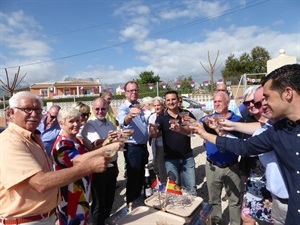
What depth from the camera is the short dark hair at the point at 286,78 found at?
1.49 meters

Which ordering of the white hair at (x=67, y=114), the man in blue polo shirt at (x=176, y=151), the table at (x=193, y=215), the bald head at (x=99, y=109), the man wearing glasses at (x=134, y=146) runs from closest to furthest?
1. the table at (x=193, y=215)
2. the white hair at (x=67, y=114)
3. the bald head at (x=99, y=109)
4. the man in blue polo shirt at (x=176, y=151)
5. the man wearing glasses at (x=134, y=146)

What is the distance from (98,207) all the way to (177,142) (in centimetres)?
150

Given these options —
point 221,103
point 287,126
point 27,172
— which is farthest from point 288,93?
point 221,103

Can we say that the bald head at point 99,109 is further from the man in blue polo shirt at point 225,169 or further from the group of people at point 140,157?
the man in blue polo shirt at point 225,169

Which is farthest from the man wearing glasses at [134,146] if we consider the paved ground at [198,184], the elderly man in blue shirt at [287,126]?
the elderly man in blue shirt at [287,126]

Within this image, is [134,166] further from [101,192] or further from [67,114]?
[67,114]

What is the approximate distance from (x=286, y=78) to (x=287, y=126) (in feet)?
1.15

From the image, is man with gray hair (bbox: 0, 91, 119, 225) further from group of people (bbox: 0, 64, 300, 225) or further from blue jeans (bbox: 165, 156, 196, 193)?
blue jeans (bbox: 165, 156, 196, 193)

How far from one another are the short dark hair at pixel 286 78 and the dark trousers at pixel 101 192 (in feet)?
8.24

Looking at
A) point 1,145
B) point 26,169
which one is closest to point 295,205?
point 26,169

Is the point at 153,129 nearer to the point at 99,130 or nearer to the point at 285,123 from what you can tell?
the point at 99,130

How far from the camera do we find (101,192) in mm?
3395

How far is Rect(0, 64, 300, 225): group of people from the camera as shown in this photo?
5.30 ft

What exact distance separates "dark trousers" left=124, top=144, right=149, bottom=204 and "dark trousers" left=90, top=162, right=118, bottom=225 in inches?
19.9
